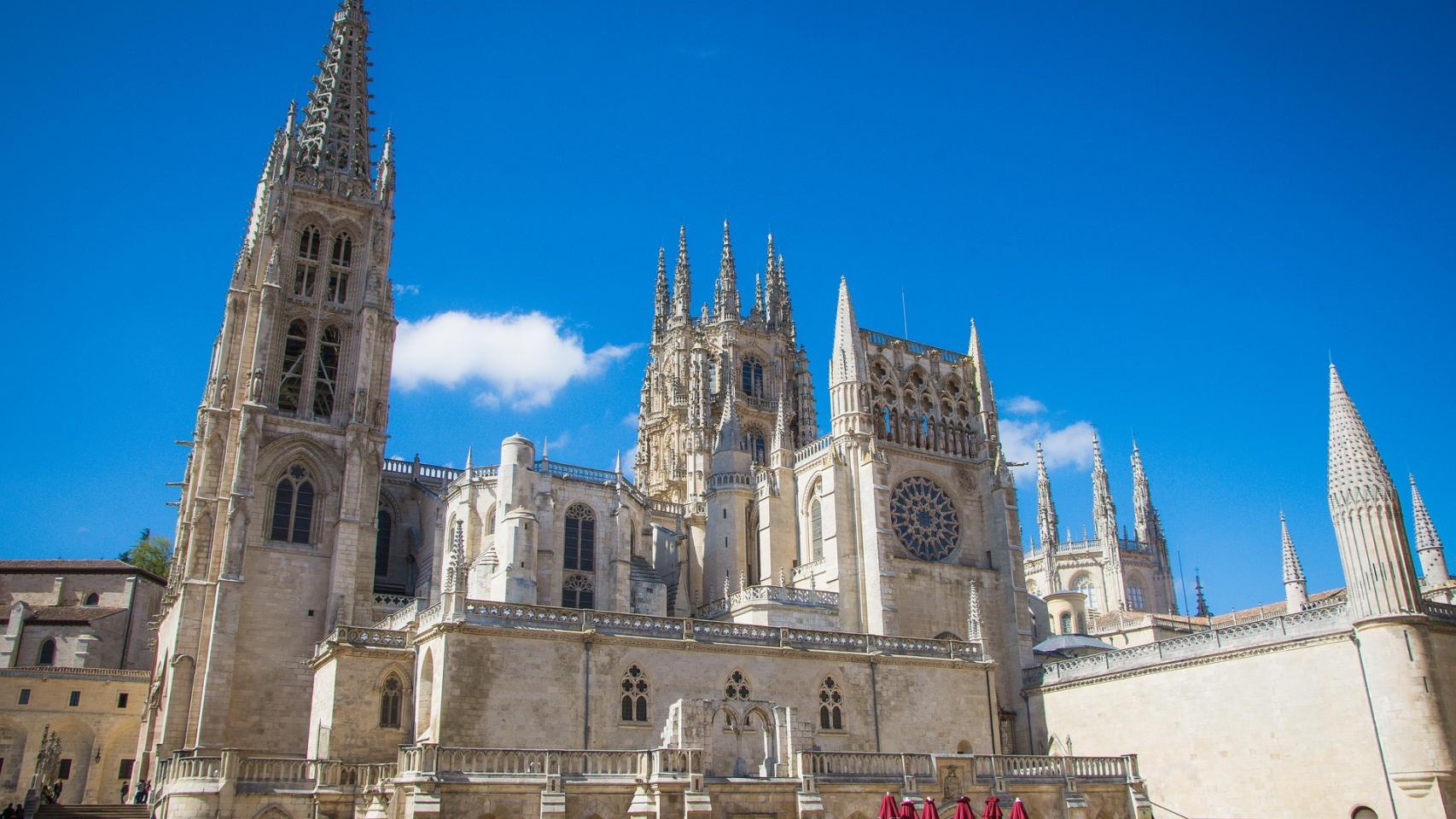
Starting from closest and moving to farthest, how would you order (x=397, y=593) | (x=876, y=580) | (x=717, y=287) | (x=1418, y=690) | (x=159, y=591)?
(x=1418, y=690) → (x=876, y=580) → (x=397, y=593) → (x=159, y=591) → (x=717, y=287)

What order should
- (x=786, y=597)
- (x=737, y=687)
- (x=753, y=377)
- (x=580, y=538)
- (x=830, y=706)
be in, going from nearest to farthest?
(x=737, y=687) → (x=830, y=706) → (x=786, y=597) → (x=580, y=538) → (x=753, y=377)

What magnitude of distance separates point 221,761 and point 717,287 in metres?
50.4

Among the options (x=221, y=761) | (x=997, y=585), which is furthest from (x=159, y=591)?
(x=997, y=585)

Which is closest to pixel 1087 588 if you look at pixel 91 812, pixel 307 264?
pixel 307 264

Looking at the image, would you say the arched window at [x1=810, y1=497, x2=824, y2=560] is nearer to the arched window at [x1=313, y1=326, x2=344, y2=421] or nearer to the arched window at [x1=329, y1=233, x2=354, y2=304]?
the arched window at [x1=313, y1=326, x2=344, y2=421]

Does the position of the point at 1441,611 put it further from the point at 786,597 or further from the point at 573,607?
the point at 573,607

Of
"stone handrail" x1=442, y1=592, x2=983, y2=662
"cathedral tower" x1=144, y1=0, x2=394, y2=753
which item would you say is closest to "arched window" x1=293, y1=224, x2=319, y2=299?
"cathedral tower" x1=144, y1=0, x2=394, y2=753

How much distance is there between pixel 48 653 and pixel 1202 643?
49.5 metres

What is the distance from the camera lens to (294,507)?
4200 centimetres

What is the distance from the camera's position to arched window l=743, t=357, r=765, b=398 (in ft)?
224

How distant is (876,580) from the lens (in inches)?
1575

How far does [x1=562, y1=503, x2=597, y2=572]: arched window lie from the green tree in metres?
33.0

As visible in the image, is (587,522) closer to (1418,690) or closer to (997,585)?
(997,585)

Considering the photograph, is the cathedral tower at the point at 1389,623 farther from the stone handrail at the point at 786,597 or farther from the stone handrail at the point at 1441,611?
the stone handrail at the point at 786,597
